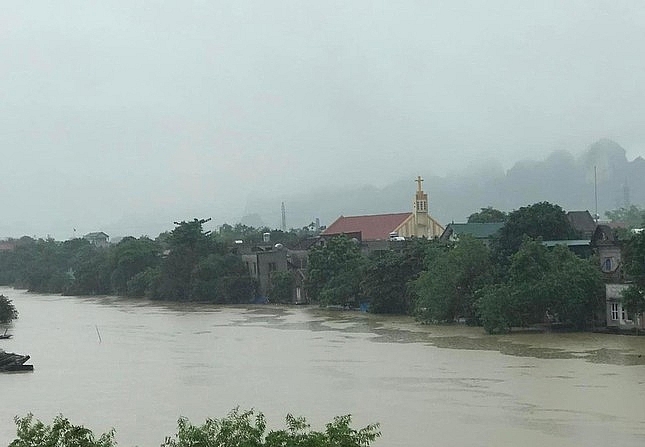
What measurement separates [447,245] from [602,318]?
7.07 meters

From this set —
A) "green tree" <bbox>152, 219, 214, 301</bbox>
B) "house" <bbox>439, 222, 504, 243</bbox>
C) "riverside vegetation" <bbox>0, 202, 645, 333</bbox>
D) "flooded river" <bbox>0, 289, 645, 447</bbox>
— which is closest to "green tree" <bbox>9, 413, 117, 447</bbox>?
"flooded river" <bbox>0, 289, 645, 447</bbox>

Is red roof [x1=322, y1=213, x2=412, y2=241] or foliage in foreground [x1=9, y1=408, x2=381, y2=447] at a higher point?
red roof [x1=322, y1=213, x2=412, y2=241]

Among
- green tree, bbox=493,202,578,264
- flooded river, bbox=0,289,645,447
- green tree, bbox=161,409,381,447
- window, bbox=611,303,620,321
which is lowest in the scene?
flooded river, bbox=0,289,645,447

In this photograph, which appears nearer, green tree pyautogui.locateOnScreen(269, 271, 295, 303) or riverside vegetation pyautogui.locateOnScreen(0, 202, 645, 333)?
riverside vegetation pyautogui.locateOnScreen(0, 202, 645, 333)

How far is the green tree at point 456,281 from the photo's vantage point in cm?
2470

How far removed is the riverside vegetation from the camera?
72.4 feet

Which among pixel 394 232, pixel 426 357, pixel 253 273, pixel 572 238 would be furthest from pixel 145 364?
pixel 394 232

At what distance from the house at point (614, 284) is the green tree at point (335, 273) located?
393 inches

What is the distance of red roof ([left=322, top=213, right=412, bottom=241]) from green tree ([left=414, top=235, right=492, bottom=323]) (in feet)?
64.2

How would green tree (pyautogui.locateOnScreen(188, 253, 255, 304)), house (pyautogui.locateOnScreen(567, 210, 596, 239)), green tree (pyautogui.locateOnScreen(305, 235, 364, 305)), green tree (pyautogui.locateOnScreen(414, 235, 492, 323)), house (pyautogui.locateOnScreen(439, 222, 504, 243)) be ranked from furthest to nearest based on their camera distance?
1. house (pyautogui.locateOnScreen(567, 210, 596, 239))
2. green tree (pyautogui.locateOnScreen(188, 253, 255, 304))
3. house (pyautogui.locateOnScreen(439, 222, 504, 243))
4. green tree (pyautogui.locateOnScreen(305, 235, 364, 305))
5. green tree (pyautogui.locateOnScreen(414, 235, 492, 323))

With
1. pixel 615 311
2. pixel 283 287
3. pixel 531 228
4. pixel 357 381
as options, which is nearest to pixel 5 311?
pixel 283 287

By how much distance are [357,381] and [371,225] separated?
104ft

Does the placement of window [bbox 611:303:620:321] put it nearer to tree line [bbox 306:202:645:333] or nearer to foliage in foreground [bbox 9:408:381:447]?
tree line [bbox 306:202:645:333]

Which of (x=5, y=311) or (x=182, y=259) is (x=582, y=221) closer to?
(x=182, y=259)
